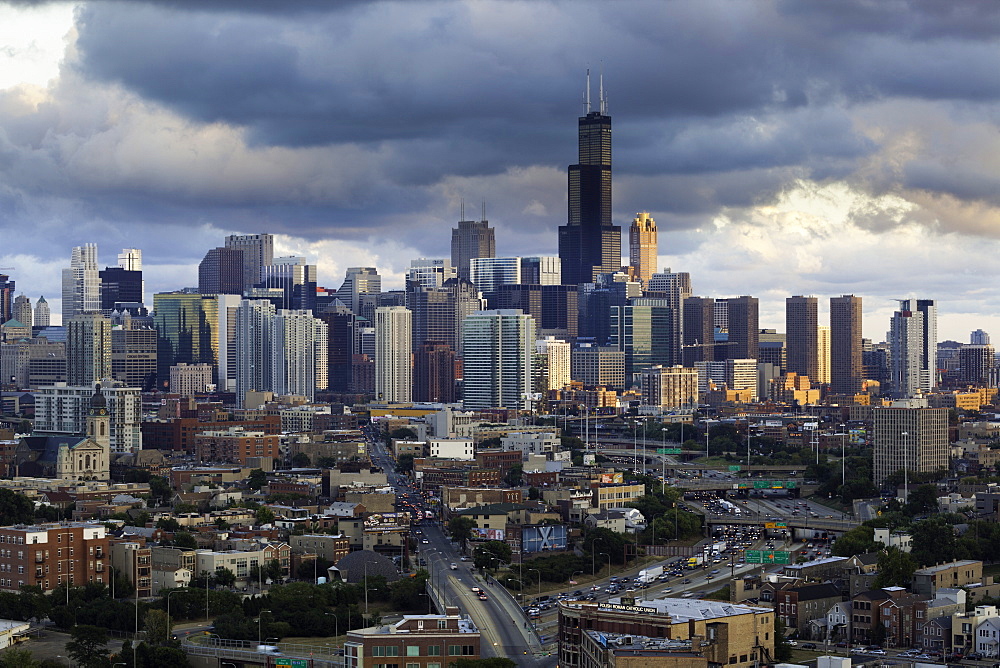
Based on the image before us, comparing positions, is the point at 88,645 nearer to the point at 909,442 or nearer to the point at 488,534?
the point at 488,534

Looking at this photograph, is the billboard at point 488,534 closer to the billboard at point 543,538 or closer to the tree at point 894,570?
the billboard at point 543,538

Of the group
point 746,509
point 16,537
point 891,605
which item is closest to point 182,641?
point 16,537

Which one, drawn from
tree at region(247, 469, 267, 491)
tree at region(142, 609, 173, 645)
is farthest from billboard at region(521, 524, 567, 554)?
tree at region(247, 469, 267, 491)

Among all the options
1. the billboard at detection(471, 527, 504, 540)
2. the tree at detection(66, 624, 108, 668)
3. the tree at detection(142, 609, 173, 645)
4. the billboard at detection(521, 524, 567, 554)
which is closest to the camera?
the tree at detection(66, 624, 108, 668)

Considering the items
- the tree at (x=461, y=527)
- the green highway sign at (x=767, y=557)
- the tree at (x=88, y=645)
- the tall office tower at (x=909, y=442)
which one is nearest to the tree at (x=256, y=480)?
the tree at (x=461, y=527)

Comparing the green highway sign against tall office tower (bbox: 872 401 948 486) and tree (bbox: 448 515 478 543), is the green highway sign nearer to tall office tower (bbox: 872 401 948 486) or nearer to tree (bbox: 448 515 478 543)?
tree (bbox: 448 515 478 543)
